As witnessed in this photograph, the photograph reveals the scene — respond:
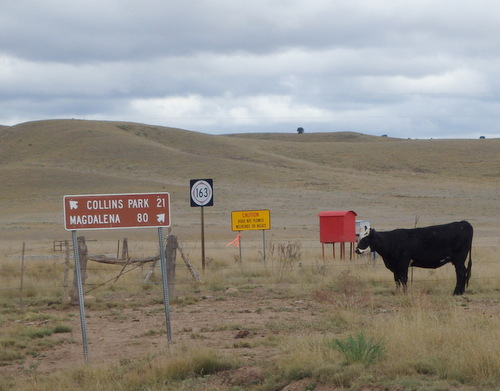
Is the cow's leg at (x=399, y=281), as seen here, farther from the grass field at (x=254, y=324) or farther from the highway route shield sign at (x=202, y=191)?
the highway route shield sign at (x=202, y=191)

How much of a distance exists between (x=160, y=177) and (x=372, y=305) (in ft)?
199

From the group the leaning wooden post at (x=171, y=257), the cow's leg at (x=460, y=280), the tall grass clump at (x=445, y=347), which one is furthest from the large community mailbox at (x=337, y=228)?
the tall grass clump at (x=445, y=347)

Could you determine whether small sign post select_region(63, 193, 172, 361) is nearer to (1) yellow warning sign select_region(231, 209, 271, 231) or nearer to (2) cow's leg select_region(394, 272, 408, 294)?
(2) cow's leg select_region(394, 272, 408, 294)

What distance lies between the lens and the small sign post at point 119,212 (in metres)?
10.1

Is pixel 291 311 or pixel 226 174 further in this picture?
pixel 226 174

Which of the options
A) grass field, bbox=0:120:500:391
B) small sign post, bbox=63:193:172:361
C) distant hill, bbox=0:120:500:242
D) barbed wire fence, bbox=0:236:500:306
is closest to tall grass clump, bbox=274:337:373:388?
grass field, bbox=0:120:500:391

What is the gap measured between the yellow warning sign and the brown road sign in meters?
12.8

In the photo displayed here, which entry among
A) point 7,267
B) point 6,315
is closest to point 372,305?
point 6,315

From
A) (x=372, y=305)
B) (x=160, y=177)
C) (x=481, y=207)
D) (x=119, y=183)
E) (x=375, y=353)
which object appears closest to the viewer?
(x=375, y=353)

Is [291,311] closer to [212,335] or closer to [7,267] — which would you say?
[212,335]

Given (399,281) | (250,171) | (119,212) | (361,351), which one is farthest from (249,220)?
(250,171)

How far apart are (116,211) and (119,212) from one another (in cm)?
4

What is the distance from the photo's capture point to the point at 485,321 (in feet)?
32.8

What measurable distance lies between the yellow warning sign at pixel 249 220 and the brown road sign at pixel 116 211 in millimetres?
12781
